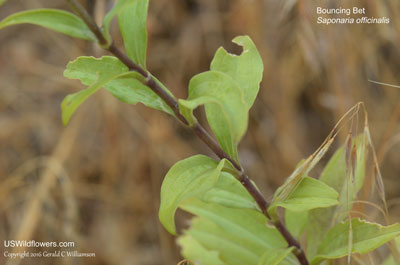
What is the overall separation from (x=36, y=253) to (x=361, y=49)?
1.24 m

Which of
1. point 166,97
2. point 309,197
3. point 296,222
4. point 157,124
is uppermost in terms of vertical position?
point 166,97

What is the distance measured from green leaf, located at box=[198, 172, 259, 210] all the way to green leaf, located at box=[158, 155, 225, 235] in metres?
0.08

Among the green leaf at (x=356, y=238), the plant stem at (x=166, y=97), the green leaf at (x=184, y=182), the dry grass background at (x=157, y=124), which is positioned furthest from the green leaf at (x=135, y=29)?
the dry grass background at (x=157, y=124)

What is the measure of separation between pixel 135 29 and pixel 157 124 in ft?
4.33

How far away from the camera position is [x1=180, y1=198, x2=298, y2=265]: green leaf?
29.1 inches

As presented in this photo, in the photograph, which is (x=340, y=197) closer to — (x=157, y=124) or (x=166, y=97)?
(x=166, y=97)

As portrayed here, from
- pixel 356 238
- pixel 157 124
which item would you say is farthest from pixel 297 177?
pixel 157 124

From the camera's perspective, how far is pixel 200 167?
587mm

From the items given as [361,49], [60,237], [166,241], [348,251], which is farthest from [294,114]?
[348,251]

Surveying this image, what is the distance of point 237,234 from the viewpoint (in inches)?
29.9

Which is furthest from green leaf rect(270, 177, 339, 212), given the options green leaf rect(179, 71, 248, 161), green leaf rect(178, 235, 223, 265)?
green leaf rect(178, 235, 223, 265)

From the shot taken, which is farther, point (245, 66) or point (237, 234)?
point (237, 234)

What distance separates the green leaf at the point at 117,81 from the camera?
57 cm

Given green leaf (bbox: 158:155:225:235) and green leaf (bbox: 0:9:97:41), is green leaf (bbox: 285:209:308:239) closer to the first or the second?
green leaf (bbox: 158:155:225:235)
